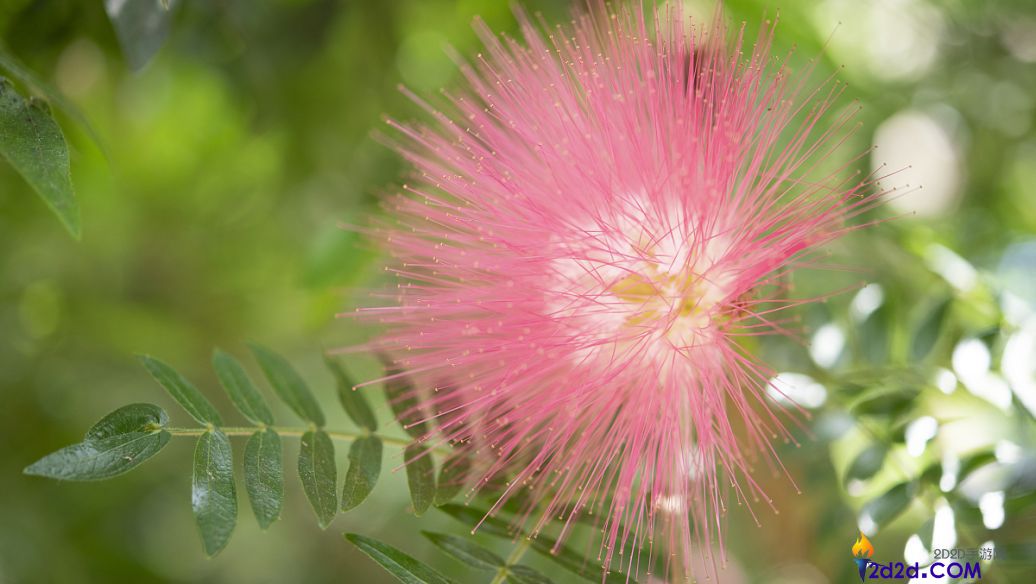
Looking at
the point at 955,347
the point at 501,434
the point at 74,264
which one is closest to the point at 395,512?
the point at 74,264

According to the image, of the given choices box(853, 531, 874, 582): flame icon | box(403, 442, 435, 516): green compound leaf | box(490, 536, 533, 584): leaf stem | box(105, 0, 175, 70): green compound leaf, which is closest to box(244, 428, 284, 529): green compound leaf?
box(403, 442, 435, 516): green compound leaf

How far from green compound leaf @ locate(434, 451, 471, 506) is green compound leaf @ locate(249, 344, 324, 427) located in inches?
6.4

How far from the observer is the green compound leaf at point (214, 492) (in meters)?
0.73

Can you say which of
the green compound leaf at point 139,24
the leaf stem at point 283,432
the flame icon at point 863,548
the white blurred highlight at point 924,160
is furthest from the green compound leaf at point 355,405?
the white blurred highlight at point 924,160

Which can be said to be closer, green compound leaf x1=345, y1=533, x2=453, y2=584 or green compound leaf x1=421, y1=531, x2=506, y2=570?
green compound leaf x1=345, y1=533, x2=453, y2=584

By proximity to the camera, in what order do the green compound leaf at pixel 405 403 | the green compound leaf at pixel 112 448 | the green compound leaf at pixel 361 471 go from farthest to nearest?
the green compound leaf at pixel 405 403 < the green compound leaf at pixel 361 471 < the green compound leaf at pixel 112 448

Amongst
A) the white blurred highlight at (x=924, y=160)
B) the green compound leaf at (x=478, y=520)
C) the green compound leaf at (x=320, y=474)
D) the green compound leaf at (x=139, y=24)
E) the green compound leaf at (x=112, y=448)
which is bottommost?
the green compound leaf at (x=112, y=448)

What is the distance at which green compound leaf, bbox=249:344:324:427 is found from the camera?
0.95 m

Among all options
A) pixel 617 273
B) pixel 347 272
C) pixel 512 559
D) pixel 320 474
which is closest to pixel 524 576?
pixel 512 559

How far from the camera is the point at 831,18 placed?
1765mm

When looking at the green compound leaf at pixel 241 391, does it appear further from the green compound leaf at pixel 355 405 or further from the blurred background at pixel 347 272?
the blurred background at pixel 347 272

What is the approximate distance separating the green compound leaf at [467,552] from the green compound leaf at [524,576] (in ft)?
0.06

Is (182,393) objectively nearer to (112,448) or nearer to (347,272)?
(112,448)

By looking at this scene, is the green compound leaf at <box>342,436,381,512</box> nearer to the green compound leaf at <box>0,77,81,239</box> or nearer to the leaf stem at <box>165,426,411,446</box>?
the leaf stem at <box>165,426,411,446</box>
